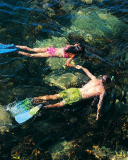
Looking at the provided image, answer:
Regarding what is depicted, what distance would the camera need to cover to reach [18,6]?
8203 mm

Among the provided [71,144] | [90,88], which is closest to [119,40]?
[90,88]

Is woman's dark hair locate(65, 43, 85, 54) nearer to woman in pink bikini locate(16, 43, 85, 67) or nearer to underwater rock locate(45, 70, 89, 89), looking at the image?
woman in pink bikini locate(16, 43, 85, 67)

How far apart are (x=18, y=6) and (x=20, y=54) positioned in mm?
3660

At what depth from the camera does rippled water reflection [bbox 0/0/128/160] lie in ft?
16.7

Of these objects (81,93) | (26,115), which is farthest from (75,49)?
(26,115)

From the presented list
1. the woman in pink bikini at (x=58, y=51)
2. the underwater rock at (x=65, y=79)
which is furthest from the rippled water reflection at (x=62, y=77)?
the woman in pink bikini at (x=58, y=51)

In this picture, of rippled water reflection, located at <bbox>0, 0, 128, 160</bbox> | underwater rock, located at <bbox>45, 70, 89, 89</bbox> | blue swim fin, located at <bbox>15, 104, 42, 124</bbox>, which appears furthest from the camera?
underwater rock, located at <bbox>45, 70, 89, 89</bbox>

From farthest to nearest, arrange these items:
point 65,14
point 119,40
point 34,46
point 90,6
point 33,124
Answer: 1. point 90,6
2. point 65,14
3. point 119,40
4. point 34,46
5. point 33,124

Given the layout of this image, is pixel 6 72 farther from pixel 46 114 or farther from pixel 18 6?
pixel 18 6

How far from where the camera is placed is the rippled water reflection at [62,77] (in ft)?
16.7

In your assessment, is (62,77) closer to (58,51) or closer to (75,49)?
(58,51)

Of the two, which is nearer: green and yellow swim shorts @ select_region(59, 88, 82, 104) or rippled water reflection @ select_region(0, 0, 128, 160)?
rippled water reflection @ select_region(0, 0, 128, 160)

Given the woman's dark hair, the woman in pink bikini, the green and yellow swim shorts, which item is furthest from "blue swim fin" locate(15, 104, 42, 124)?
the woman's dark hair

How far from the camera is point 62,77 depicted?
6387 mm
